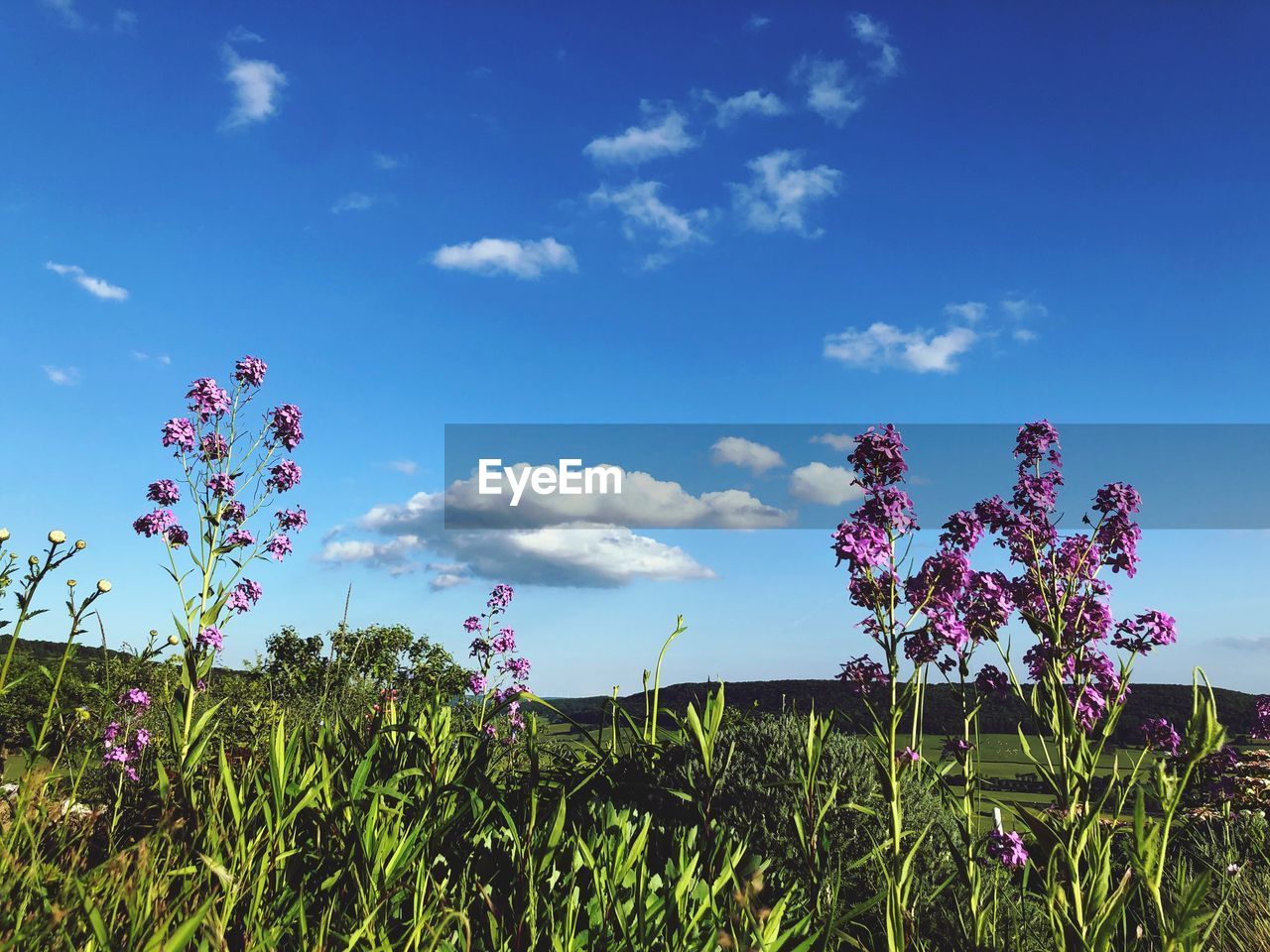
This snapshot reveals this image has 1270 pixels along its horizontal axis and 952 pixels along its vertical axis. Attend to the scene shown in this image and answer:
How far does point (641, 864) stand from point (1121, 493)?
4.71 meters

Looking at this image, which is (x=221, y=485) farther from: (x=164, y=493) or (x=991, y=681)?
(x=991, y=681)

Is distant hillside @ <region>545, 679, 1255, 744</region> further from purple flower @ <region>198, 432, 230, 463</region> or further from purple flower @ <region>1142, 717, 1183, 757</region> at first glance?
purple flower @ <region>198, 432, 230, 463</region>

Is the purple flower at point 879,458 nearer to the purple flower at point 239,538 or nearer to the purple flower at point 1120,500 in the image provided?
the purple flower at point 1120,500

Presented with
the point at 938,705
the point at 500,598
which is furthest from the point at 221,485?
the point at 938,705

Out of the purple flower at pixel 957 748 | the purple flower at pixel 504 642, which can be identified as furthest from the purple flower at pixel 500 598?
the purple flower at pixel 957 748

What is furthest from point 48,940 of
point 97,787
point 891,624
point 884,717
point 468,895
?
point 97,787

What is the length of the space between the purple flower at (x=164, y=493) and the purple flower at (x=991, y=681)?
6.30m

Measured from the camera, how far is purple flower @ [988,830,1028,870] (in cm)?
512

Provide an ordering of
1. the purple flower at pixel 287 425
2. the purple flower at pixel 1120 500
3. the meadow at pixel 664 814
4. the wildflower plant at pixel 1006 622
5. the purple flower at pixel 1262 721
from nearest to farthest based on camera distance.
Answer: the meadow at pixel 664 814 → the wildflower plant at pixel 1006 622 → the purple flower at pixel 1120 500 → the purple flower at pixel 287 425 → the purple flower at pixel 1262 721

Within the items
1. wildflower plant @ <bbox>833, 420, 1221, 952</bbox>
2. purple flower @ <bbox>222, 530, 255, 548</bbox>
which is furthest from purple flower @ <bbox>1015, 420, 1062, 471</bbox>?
purple flower @ <bbox>222, 530, 255, 548</bbox>

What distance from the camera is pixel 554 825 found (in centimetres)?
206

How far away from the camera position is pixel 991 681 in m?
5.40

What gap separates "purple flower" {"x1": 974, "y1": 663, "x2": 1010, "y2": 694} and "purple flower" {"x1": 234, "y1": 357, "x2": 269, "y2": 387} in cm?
618

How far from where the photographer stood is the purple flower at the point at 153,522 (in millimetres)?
6812
